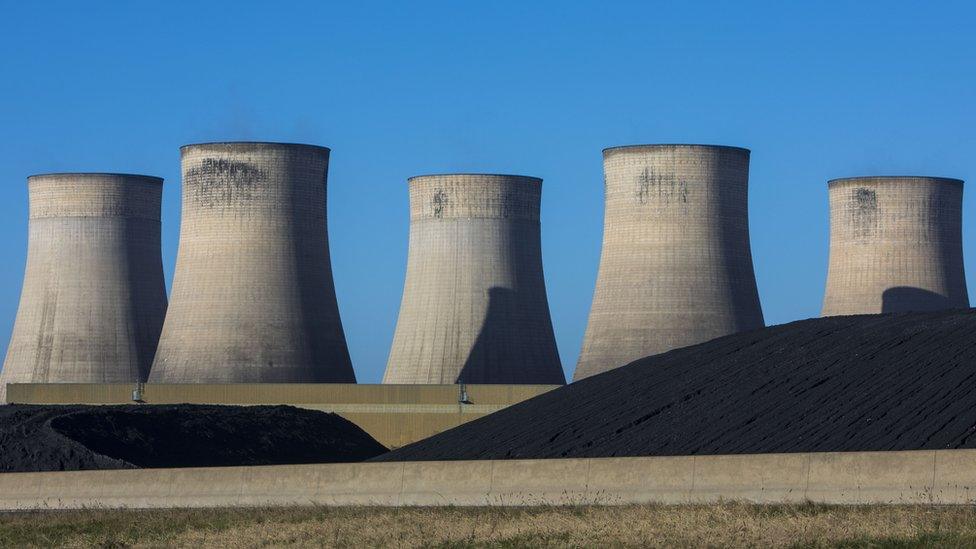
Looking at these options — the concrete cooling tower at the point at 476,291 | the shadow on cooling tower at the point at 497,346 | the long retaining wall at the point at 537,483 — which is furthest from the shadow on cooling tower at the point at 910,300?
the long retaining wall at the point at 537,483

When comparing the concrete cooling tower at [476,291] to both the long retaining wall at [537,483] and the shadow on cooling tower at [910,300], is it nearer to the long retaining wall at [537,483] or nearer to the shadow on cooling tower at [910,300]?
the shadow on cooling tower at [910,300]

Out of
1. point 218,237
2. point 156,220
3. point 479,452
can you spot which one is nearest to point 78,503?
point 479,452

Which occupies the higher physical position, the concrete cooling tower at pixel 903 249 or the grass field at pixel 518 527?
the concrete cooling tower at pixel 903 249

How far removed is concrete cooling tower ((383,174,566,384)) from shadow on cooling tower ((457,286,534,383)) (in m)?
0.02

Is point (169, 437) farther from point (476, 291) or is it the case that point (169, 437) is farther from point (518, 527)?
point (476, 291)

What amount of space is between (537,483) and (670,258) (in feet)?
67.6

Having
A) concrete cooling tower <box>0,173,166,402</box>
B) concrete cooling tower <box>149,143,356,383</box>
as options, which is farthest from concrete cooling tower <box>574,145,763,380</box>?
concrete cooling tower <box>0,173,166,402</box>

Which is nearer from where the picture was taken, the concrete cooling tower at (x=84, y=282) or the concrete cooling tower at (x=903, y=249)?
the concrete cooling tower at (x=84, y=282)

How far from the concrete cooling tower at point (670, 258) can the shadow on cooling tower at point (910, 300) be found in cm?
446

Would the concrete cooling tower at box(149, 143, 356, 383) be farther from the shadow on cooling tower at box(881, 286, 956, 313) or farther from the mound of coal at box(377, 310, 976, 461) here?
the mound of coal at box(377, 310, 976, 461)

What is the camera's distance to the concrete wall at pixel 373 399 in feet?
103

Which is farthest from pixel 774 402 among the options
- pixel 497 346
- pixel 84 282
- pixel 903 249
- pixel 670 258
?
pixel 84 282

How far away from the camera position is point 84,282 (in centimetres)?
3781

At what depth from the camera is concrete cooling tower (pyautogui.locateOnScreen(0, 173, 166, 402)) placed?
37.6 m
